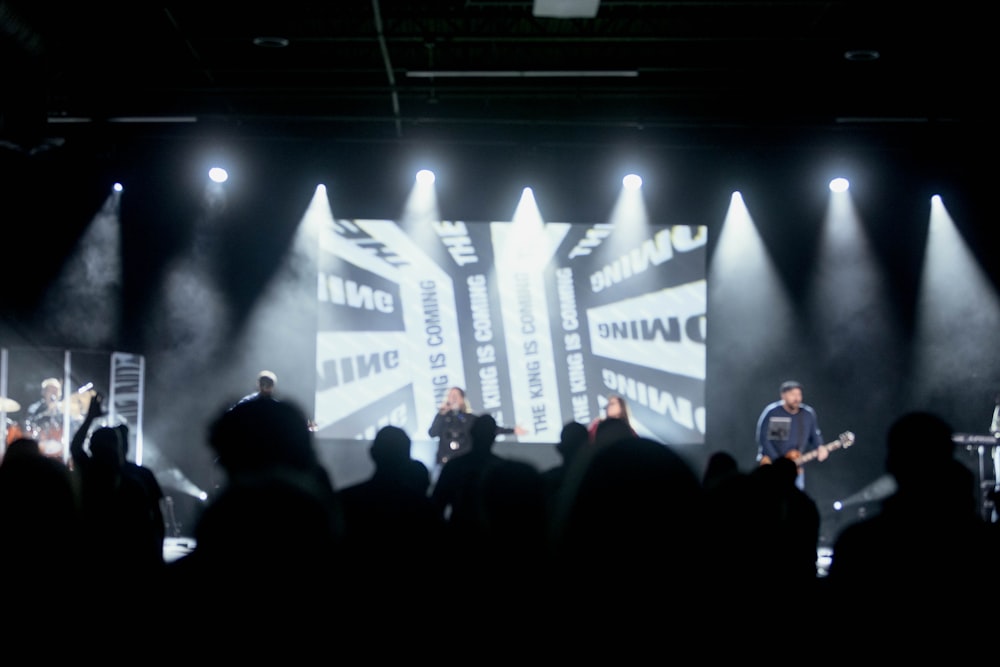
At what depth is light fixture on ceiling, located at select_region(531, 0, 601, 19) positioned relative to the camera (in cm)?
781

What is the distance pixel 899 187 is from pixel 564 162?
12.8ft

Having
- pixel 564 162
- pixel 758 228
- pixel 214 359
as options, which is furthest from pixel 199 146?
pixel 758 228

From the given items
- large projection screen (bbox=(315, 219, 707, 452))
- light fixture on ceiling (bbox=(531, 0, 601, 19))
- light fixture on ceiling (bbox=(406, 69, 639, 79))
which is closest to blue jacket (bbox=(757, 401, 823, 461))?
large projection screen (bbox=(315, 219, 707, 452))

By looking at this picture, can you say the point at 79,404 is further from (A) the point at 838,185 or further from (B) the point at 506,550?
(B) the point at 506,550

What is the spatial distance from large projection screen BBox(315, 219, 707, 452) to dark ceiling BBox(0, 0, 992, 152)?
1247mm

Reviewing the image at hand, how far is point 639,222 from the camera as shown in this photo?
37.0ft

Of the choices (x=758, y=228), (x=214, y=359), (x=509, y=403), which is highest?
(x=758, y=228)

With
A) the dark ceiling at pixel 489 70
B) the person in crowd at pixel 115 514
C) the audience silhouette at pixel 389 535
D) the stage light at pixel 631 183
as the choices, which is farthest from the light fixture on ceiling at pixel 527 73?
the audience silhouette at pixel 389 535

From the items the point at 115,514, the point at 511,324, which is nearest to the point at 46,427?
the point at 511,324

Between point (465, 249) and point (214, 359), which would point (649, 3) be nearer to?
point (465, 249)

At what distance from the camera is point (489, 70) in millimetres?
9898

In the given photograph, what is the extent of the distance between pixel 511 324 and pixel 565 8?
12.9 ft

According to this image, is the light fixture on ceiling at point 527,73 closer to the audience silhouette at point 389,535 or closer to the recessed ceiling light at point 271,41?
the recessed ceiling light at point 271,41

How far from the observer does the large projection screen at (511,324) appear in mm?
10797
